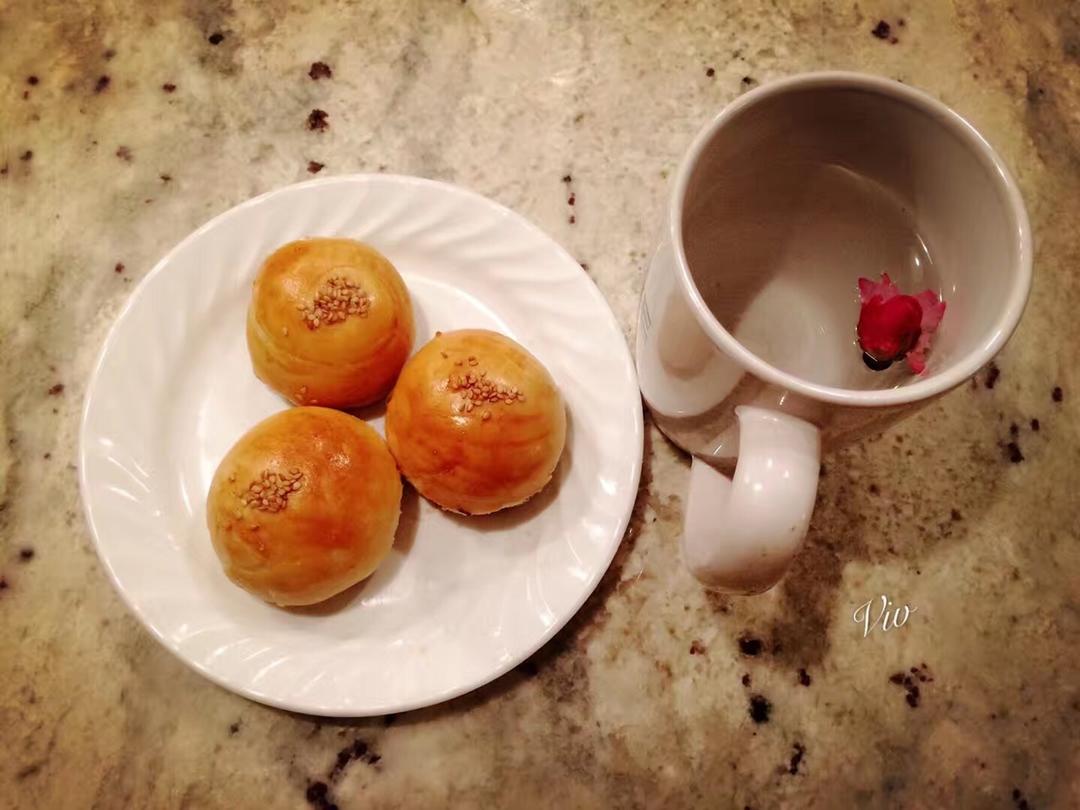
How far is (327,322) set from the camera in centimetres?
61

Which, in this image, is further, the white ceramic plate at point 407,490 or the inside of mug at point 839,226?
the white ceramic plate at point 407,490

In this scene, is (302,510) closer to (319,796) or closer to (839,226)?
(319,796)

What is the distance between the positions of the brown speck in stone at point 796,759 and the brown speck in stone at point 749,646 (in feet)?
0.25

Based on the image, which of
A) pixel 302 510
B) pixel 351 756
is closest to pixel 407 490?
pixel 302 510

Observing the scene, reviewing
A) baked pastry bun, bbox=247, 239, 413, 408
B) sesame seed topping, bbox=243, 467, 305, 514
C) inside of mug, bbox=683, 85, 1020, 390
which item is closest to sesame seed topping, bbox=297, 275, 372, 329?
baked pastry bun, bbox=247, 239, 413, 408

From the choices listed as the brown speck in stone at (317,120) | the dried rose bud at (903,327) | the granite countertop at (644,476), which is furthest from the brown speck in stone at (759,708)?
the brown speck in stone at (317,120)

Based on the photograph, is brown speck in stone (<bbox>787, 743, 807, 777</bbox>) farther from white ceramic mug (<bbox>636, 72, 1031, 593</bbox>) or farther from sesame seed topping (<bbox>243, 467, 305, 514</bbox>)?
sesame seed topping (<bbox>243, 467, 305, 514</bbox>)

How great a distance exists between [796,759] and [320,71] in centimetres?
73

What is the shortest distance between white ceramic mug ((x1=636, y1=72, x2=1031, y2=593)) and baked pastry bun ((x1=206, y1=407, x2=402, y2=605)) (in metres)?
0.22

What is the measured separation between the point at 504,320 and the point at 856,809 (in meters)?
0.47

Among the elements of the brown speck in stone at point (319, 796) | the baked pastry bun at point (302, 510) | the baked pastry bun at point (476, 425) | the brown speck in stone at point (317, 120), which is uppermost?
the brown speck in stone at point (317, 120)

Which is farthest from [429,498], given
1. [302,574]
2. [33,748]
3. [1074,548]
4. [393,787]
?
[1074,548]

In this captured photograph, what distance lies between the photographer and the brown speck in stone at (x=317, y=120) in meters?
0.78

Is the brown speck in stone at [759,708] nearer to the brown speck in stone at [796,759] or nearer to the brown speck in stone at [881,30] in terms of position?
the brown speck in stone at [796,759]
